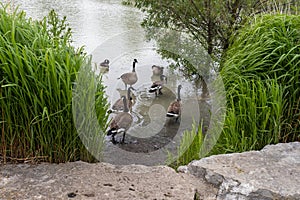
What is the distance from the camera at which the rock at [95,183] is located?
180 centimetres

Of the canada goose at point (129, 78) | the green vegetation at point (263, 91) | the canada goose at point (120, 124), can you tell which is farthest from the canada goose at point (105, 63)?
the green vegetation at point (263, 91)

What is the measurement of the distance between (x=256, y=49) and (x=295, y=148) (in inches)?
33.7

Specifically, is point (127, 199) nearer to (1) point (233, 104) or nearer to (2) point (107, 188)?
(2) point (107, 188)

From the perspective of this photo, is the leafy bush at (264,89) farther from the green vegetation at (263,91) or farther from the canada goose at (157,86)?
the canada goose at (157,86)

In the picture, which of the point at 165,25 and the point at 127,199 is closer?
the point at 127,199

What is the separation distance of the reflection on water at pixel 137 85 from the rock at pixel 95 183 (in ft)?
4.50

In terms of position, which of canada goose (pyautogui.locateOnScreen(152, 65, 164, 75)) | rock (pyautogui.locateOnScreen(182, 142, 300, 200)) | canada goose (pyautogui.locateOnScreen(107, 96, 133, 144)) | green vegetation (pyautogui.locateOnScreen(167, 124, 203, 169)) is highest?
canada goose (pyautogui.locateOnScreen(152, 65, 164, 75))

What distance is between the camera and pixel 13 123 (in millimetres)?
2141

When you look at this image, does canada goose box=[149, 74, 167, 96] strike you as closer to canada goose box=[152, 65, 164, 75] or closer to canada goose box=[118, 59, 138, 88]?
canada goose box=[152, 65, 164, 75]

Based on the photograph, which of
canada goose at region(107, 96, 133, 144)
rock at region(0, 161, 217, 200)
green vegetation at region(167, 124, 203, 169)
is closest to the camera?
rock at region(0, 161, 217, 200)

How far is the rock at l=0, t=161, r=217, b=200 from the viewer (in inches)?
70.7

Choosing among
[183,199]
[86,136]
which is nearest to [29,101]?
[86,136]

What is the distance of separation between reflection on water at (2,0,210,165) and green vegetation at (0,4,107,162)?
50.6 inches

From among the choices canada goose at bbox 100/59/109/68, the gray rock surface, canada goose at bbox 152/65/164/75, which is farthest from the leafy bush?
canada goose at bbox 100/59/109/68
